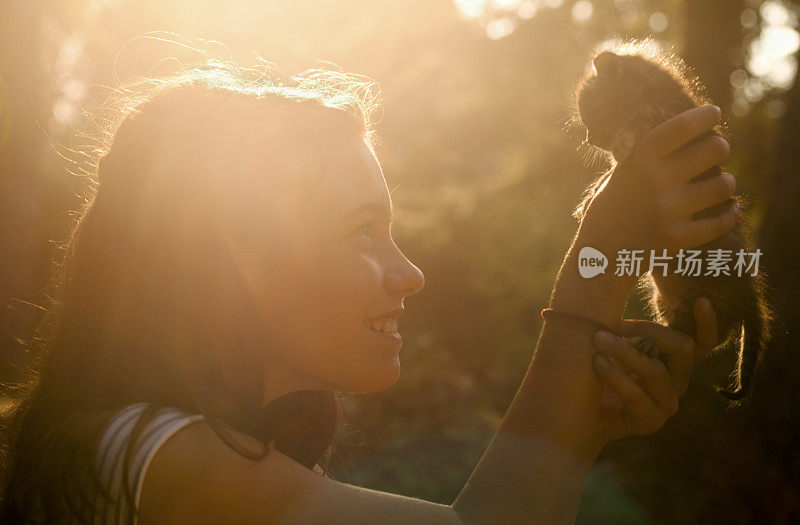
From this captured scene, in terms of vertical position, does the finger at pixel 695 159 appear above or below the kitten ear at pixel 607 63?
below

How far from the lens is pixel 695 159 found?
6.21ft

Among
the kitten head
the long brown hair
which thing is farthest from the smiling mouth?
the kitten head

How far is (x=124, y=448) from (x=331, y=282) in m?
0.66

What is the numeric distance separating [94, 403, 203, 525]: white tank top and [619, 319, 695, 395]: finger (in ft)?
4.22

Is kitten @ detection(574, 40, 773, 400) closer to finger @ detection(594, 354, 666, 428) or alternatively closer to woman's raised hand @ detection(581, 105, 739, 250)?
finger @ detection(594, 354, 666, 428)

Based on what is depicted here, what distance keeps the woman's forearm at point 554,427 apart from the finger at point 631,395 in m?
0.03

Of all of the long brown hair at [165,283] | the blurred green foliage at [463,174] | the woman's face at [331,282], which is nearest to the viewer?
the long brown hair at [165,283]

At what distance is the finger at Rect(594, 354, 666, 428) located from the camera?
5.77 ft

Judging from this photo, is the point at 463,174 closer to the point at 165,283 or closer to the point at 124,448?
the point at 165,283

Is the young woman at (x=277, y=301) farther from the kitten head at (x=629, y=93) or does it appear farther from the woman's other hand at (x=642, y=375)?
the kitten head at (x=629, y=93)

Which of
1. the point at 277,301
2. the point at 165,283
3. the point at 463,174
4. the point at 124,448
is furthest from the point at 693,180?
the point at 463,174

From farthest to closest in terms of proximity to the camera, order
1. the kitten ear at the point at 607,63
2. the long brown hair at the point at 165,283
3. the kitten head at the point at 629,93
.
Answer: the kitten ear at the point at 607,63, the kitten head at the point at 629,93, the long brown hair at the point at 165,283

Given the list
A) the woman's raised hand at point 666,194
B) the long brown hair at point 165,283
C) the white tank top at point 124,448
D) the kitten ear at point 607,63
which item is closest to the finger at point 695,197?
the woman's raised hand at point 666,194

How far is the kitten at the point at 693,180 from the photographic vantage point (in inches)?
108
